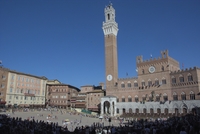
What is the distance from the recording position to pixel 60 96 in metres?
84.0

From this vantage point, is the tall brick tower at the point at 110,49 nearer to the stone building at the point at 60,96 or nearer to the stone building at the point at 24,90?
the stone building at the point at 60,96

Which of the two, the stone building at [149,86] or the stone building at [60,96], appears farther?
the stone building at [60,96]

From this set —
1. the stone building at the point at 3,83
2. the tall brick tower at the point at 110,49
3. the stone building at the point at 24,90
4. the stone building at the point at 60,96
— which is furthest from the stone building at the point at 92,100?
the stone building at the point at 3,83

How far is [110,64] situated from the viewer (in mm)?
69938

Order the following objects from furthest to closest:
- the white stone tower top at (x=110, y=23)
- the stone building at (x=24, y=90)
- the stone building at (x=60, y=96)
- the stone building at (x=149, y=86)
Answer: the stone building at (x=60, y=96), the white stone tower top at (x=110, y=23), the stone building at (x=24, y=90), the stone building at (x=149, y=86)

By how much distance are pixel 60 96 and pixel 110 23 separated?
4278 cm

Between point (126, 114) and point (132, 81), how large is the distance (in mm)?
12577

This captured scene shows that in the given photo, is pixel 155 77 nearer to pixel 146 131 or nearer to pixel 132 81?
pixel 132 81

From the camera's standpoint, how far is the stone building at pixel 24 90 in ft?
212

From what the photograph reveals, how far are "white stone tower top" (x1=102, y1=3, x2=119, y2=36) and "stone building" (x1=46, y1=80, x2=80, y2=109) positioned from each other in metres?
33.8

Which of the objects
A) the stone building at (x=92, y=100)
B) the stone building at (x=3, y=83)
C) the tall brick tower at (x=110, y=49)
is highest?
the tall brick tower at (x=110, y=49)

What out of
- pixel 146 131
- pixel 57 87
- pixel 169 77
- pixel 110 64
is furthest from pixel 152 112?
pixel 57 87

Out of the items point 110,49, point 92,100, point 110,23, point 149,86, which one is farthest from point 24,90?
point 149,86

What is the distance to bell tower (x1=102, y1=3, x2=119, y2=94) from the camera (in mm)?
69000
